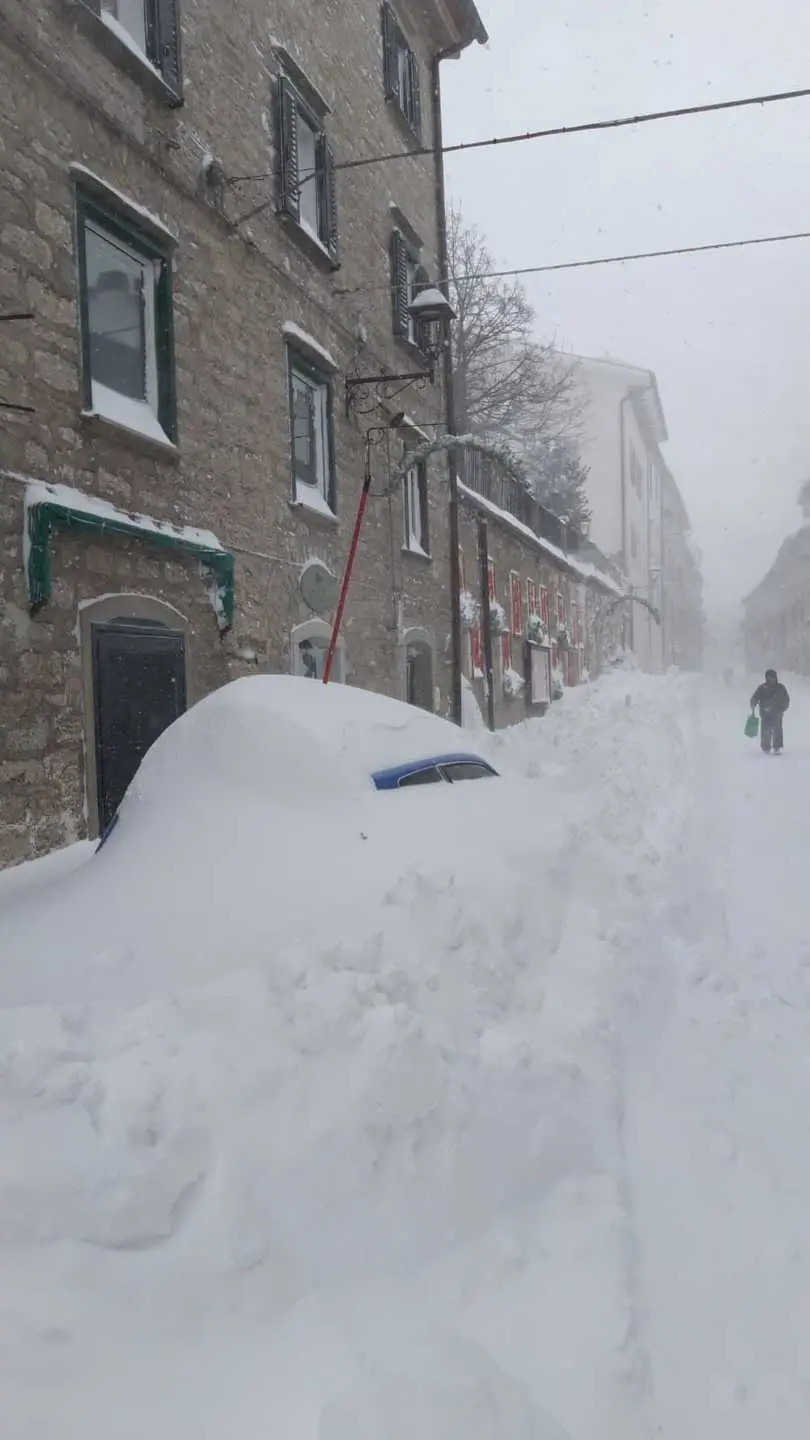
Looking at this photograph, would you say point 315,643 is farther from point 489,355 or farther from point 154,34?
point 489,355

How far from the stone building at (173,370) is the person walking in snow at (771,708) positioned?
6.59 m

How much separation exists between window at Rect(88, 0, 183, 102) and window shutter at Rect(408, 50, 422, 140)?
692 centimetres

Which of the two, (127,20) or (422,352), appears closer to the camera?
(127,20)

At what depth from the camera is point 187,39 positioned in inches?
314

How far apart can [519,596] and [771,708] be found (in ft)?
20.6

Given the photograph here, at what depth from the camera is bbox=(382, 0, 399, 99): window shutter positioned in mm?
12680

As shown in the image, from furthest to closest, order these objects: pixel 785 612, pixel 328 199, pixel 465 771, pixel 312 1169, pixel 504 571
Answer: pixel 785 612 < pixel 504 571 < pixel 328 199 < pixel 465 771 < pixel 312 1169

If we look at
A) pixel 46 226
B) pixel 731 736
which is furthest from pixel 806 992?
pixel 731 736

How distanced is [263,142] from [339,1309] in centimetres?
999

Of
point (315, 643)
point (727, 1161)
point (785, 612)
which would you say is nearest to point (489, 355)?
point (315, 643)

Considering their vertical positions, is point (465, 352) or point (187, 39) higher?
point (465, 352)

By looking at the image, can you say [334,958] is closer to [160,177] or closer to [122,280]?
[122,280]

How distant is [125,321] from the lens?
24.1 ft

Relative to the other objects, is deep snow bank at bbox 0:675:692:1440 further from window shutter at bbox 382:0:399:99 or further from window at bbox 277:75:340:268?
window shutter at bbox 382:0:399:99
